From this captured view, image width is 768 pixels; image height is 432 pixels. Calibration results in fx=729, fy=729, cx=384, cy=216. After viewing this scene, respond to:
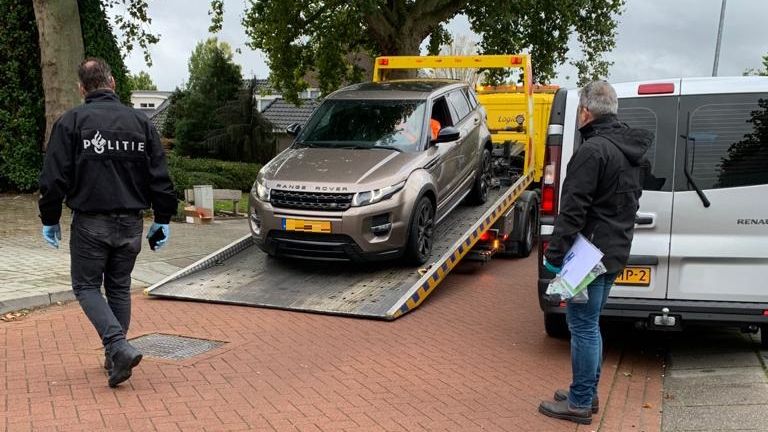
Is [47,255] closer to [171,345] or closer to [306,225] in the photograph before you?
[306,225]

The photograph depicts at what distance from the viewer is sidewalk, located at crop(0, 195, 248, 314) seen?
7246mm

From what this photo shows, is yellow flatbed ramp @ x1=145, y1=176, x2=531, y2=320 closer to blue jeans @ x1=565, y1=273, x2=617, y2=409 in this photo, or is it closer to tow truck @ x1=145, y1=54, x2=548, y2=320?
tow truck @ x1=145, y1=54, x2=548, y2=320

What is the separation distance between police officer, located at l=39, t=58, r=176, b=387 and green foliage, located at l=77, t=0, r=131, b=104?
420 inches

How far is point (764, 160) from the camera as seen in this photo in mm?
5172

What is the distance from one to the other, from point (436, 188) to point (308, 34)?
16.6 metres

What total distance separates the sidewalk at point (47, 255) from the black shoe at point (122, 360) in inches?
109

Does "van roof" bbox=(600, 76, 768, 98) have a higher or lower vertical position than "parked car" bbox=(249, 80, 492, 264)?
higher

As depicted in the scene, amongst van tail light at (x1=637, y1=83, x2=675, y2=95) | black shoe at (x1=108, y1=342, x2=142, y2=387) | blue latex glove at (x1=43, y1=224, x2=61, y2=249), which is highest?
van tail light at (x1=637, y1=83, x2=675, y2=95)

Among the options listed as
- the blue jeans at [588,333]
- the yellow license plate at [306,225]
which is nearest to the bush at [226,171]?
the yellow license plate at [306,225]

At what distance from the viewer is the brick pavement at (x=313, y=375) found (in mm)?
4387

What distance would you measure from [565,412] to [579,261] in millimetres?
1020

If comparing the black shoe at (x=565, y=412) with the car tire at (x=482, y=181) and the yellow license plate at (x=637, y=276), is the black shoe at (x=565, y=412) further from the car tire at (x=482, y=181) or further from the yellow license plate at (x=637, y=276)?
the car tire at (x=482, y=181)

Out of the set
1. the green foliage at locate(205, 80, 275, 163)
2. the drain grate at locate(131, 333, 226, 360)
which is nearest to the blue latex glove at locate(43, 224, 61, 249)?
the drain grate at locate(131, 333, 226, 360)

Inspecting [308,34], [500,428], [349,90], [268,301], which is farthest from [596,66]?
[500,428]
